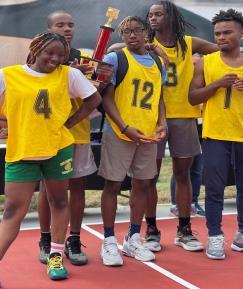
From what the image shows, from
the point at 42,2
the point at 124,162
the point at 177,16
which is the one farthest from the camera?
the point at 42,2

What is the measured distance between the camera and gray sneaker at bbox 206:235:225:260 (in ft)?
17.1

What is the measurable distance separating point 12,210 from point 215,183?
1704 millimetres

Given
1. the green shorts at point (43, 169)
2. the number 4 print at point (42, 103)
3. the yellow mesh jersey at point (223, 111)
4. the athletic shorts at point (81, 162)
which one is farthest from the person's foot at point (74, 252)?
the yellow mesh jersey at point (223, 111)

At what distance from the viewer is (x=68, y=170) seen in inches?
179

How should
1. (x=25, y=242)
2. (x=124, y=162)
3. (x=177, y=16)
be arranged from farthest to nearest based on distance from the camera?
(x=25, y=242) → (x=177, y=16) → (x=124, y=162)

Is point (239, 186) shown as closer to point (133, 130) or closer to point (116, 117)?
point (133, 130)

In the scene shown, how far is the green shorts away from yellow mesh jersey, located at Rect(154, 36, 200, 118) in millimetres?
1147

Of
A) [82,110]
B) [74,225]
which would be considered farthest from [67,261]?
[82,110]

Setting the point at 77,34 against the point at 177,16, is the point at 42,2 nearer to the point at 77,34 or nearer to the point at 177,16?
the point at 77,34

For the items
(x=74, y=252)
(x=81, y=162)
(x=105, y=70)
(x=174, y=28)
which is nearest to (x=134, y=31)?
(x=105, y=70)

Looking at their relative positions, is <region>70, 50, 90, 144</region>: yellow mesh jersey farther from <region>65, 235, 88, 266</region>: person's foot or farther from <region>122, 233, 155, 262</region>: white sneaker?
<region>122, 233, 155, 262</region>: white sneaker

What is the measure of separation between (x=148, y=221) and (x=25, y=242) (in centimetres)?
112

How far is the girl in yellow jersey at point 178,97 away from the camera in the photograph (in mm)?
5348

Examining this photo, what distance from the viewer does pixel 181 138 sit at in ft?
17.7
